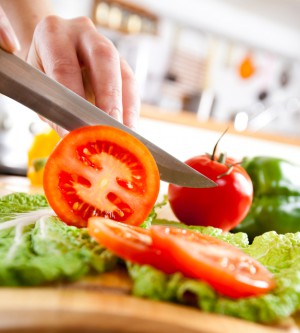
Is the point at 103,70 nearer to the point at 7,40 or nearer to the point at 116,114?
the point at 116,114

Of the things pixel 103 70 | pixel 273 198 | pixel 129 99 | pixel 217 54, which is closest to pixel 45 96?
pixel 103 70

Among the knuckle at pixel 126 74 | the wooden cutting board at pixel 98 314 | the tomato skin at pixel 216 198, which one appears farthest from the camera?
the knuckle at pixel 126 74

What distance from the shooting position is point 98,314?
0.52 meters

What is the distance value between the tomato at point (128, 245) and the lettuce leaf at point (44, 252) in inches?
0.8

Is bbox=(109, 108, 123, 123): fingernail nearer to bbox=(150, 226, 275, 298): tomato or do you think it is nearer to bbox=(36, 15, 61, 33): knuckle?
bbox=(36, 15, 61, 33): knuckle

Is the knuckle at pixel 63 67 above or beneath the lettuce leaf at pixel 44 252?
above

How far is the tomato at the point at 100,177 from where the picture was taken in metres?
0.89

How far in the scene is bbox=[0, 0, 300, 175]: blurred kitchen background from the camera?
228 inches

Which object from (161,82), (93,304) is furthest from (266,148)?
(93,304)

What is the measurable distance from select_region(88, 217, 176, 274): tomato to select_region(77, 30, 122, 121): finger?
41 centimetres

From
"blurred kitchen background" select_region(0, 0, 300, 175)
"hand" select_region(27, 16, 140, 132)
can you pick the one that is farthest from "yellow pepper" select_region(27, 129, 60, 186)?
"blurred kitchen background" select_region(0, 0, 300, 175)

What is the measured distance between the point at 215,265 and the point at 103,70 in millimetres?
681

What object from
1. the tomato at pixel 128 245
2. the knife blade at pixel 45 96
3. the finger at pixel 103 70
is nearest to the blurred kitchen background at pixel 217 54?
the finger at pixel 103 70

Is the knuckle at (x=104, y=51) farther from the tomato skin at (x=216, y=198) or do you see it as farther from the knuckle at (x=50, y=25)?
the tomato skin at (x=216, y=198)
